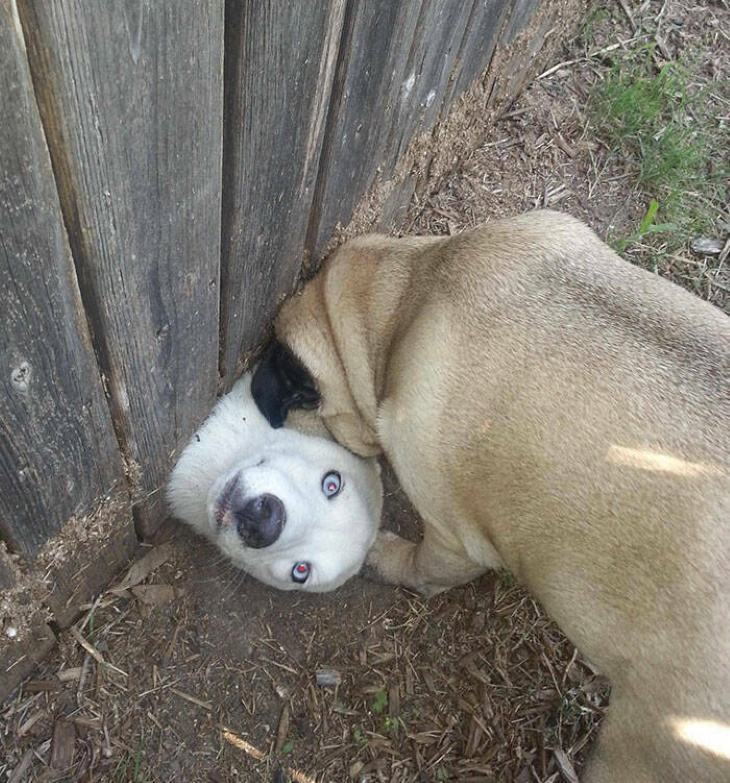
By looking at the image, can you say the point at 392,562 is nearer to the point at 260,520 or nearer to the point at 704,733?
the point at 260,520

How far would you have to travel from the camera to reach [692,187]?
157 inches

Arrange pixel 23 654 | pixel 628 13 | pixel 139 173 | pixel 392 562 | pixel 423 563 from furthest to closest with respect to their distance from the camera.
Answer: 1. pixel 628 13
2. pixel 392 562
3. pixel 423 563
4. pixel 23 654
5. pixel 139 173

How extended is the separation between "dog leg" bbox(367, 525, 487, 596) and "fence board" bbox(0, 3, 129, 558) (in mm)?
1125

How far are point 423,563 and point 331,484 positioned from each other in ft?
1.46

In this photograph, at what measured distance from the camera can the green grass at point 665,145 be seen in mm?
3883

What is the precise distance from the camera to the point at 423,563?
2812 mm

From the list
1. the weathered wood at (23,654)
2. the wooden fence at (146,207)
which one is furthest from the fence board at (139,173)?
the weathered wood at (23,654)

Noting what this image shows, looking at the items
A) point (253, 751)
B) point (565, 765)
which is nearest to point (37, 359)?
point (253, 751)

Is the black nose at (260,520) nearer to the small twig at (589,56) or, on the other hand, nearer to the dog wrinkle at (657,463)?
the dog wrinkle at (657,463)

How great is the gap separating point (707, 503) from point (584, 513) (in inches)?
12.1

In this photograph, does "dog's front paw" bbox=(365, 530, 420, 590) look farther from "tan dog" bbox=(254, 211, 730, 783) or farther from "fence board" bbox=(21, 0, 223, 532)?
"fence board" bbox=(21, 0, 223, 532)

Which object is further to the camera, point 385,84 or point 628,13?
point 628,13

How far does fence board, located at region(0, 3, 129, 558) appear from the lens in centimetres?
117

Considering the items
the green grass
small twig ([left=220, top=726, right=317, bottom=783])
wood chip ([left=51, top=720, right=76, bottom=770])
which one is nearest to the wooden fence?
wood chip ([left=51, top=720, right=76, bottom=770])
